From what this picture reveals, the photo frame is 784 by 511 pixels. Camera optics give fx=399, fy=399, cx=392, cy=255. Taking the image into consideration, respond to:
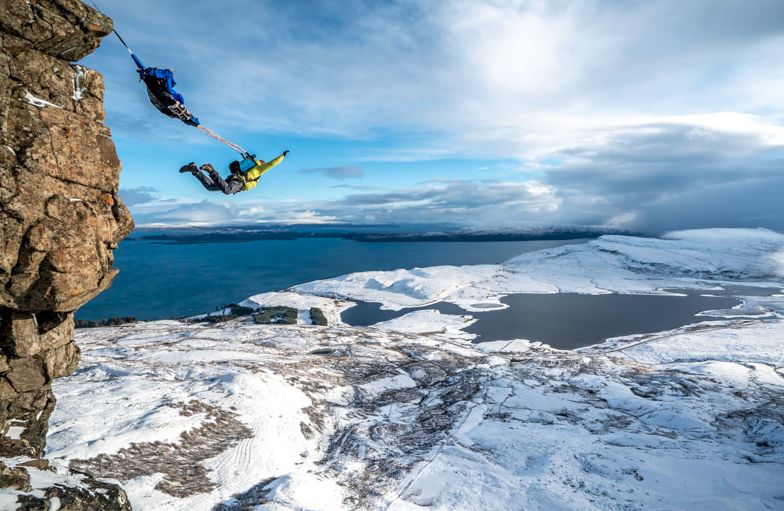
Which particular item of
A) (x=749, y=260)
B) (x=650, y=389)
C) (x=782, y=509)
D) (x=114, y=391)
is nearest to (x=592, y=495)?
(x=782, y=509)

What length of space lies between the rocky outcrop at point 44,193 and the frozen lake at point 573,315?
4309 cm

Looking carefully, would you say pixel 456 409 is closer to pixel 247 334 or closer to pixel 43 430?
pixel 43 430

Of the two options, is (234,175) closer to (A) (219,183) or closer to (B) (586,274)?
(A) (219,183)

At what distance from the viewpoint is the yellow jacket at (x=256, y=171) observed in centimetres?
A: 1204

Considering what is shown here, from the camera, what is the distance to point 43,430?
26.6 ft

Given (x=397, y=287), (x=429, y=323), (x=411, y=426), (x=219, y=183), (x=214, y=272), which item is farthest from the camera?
(x=214, y=272)


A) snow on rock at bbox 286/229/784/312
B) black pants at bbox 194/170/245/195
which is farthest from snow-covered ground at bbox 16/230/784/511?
snow on rock at bbox 286/229/784/312

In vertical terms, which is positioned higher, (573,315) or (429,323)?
(573,315)

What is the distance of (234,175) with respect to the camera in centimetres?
1190

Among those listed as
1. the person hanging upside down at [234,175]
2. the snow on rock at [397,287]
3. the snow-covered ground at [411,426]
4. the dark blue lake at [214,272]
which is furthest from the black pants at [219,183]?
the dark blue lake at [214,272]

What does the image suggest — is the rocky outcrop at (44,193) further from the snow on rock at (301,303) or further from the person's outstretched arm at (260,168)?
the snow on rock at (301,303)

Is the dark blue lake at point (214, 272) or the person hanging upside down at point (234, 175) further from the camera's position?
the dark blue lake at point (214, 272)

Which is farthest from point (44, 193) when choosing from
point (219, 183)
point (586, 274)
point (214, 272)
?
point (214, 272)

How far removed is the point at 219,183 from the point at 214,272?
108m
